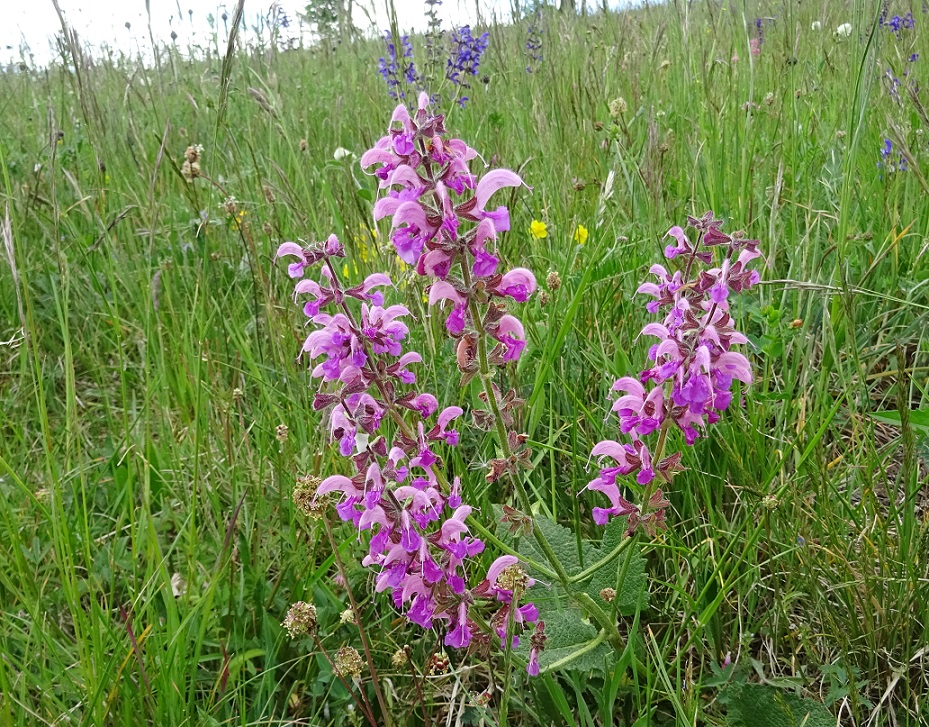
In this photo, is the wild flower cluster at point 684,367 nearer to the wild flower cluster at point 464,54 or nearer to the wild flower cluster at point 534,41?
the wild flower cluster at point 534,41

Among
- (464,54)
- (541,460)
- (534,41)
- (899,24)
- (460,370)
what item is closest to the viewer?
(460,370)

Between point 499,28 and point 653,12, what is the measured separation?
102 inches

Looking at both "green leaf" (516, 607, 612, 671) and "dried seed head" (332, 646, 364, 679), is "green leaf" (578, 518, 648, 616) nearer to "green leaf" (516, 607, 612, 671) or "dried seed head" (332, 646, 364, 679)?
"green leaf" (516, 607, 612, 671)

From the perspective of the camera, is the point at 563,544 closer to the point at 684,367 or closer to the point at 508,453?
the point at 508,453

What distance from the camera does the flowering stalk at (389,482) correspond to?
1.24 meters

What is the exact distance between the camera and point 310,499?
52.7 inches

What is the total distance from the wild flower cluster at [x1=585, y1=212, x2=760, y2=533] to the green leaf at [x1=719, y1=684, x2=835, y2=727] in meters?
0.35

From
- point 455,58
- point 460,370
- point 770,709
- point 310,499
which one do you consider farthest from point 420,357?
point 455,58

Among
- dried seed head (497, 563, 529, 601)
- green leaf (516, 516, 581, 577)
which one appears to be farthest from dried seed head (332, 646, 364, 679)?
green leaf (516, 516, 581, 577)

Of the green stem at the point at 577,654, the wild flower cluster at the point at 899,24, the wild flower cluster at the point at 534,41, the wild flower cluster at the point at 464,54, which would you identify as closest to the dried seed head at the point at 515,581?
the green stem at the point at 577,654

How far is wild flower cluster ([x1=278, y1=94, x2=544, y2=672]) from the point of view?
113 centimetres

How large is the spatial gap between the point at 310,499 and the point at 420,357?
1.13 ft

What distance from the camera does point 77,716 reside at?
1.32m

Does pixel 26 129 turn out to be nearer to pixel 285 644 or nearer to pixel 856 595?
pixel 285 644
